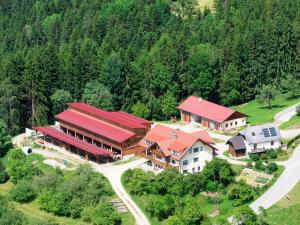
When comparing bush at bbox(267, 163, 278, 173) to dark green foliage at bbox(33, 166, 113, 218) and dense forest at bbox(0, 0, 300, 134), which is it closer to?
dark green foliage at bbox(33, 166, 113, 218)

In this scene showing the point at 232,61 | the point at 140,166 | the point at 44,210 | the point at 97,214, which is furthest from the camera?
the point at 232,61

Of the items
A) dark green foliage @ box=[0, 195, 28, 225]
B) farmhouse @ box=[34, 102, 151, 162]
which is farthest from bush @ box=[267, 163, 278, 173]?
dark green foliage @ box=[0, 195, 28, 225]

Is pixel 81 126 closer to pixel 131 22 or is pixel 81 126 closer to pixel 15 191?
pixel 15 191

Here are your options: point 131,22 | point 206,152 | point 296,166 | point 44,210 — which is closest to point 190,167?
point 206,152

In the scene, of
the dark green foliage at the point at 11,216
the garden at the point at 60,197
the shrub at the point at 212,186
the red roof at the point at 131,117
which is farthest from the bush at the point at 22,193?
the shrub at the point at 212,186

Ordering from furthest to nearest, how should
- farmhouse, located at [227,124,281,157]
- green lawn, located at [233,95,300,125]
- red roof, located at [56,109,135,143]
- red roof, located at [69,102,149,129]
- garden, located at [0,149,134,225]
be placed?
green lawn, located at [233,95,300,125] < red roof, located at [69,102,149,129] < red roof, located at [56,109,135,143] < farmhouse, located at [227,124,281,157] < garden, located at [0,149,134,225]

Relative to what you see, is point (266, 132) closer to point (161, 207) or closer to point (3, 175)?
point (161, 207)

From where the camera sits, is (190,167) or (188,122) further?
(188,122)
